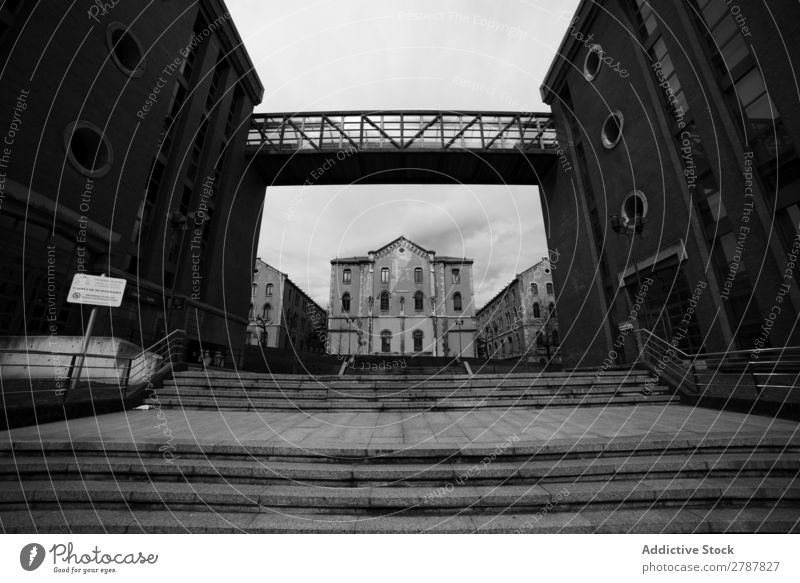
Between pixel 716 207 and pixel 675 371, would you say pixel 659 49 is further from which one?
pixel 675 371

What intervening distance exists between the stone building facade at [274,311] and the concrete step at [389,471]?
33.9 meters

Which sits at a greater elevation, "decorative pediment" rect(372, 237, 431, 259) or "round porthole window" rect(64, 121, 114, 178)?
"decorative pediment" rect(372, 237, 431, 259)

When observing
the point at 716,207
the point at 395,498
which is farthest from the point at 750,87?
the point at 395,498

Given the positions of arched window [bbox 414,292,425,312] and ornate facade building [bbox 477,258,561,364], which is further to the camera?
ornate facade building [bbox 477,258,561,364]

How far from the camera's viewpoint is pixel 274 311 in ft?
133

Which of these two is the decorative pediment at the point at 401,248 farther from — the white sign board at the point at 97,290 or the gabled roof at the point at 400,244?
the white sign board at the point at 97,290

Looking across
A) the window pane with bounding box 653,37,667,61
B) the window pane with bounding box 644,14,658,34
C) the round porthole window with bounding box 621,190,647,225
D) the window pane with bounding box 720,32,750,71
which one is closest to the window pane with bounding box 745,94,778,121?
the window pane with bounding box 720,32,750,71

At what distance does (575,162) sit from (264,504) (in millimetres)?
20887

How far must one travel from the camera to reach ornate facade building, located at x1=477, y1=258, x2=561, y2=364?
39219 mm

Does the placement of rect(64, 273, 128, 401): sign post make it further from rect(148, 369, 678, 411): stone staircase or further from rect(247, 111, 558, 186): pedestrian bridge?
rect(247, 111, 558, 186): pedestrian bridge

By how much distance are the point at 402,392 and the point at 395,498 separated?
17.4 ft

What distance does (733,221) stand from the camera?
31.4 feet

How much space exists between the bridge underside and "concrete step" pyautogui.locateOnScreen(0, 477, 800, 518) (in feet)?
58.3
